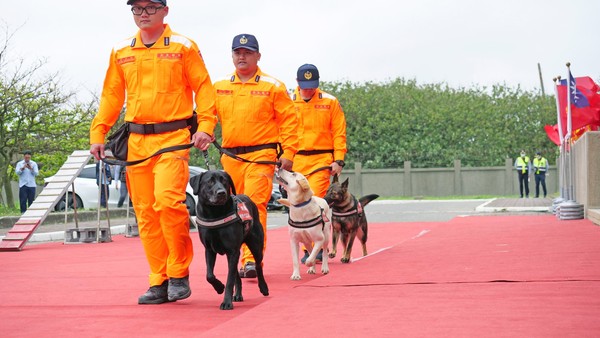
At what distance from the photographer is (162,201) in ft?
25.7

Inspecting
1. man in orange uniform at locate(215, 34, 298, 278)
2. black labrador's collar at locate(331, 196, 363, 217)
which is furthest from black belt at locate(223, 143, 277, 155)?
black labrador's collar at locate(331, 196, 363, 217)

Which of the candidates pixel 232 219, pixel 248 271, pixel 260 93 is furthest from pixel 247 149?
pixel 232 219

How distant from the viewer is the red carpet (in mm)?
6016

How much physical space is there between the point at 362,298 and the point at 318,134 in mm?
4734

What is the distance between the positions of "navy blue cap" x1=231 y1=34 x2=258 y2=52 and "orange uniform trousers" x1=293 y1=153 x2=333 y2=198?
7.55ft

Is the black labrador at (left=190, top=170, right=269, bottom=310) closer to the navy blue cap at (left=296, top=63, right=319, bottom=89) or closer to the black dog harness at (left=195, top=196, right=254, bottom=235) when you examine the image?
the black dog harness at (left=195, top=196, right=254, bottom=235)

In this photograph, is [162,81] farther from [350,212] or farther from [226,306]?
[350,212]

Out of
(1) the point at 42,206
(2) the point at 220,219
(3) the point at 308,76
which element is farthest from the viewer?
(1) the point at 42,206

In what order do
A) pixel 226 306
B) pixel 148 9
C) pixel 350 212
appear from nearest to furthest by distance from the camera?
pixel 226 306
pixel 148 9
pixel 350 212

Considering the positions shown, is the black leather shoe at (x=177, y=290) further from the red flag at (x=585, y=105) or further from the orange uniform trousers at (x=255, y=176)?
the red flag at (x=585, y=105)

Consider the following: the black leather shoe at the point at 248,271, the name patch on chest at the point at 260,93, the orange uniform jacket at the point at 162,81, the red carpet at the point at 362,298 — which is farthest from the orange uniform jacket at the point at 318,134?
the orange uniform jacket at the point at 162,81

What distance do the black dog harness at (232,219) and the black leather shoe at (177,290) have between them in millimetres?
547

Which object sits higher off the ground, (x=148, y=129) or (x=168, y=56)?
(x=168, y=56)

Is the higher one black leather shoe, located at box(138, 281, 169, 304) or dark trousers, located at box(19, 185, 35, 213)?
dark trousers, located at box(19, 185, 35, 213)
